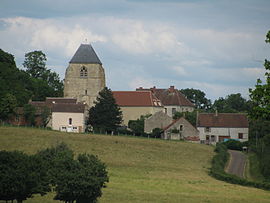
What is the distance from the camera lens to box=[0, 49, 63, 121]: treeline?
7300 centimetres

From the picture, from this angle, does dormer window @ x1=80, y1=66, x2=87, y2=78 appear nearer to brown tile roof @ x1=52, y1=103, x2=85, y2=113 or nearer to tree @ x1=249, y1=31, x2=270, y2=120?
brown tile roof @ x1=52, y1=103, x2=85, y2=113

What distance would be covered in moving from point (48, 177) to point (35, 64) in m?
82.1

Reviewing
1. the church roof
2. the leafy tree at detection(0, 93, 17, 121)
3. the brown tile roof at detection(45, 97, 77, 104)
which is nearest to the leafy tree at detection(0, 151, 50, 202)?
the leafy tree at detection(0, 93, 17, 121)

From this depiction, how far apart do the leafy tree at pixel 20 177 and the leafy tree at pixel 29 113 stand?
43667 millimetres

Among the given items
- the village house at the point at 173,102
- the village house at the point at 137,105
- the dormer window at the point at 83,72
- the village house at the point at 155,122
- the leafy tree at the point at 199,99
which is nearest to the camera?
the village house at the point at 155,122

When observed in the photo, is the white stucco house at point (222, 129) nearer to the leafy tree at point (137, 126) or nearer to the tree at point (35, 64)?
the leafy tree at point (137, 126)

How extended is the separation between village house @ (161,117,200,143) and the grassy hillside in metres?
6.53

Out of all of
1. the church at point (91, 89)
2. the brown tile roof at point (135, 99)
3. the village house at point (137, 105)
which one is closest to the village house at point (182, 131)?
the church at point (91, 89)

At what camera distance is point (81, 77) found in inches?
3600

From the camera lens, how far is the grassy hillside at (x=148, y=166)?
3875 centimetres

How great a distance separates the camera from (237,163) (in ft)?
203

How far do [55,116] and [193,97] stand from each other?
67.6 m

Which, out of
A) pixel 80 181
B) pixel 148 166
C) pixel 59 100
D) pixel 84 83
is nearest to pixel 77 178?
pixel 80 181

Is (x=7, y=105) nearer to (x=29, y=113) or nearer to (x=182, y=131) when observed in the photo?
(x=29, y=113)
